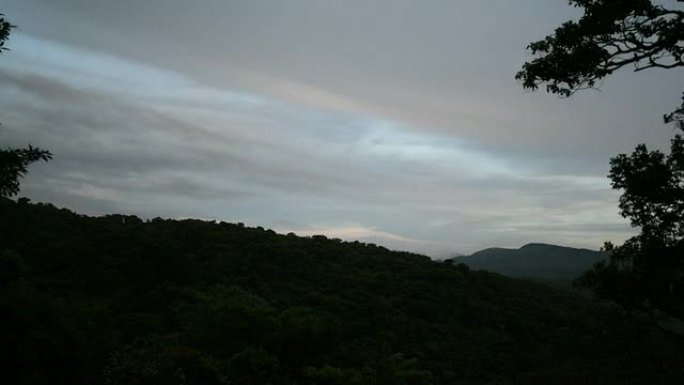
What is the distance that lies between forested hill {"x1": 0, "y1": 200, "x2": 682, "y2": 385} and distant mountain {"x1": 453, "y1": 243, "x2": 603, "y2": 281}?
98797 millimetres

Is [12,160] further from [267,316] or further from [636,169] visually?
[636,169]

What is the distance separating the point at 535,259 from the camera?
13588 centimetres

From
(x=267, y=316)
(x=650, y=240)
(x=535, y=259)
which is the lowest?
(x=267, y=316)

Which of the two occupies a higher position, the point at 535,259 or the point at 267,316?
the point at 535,259

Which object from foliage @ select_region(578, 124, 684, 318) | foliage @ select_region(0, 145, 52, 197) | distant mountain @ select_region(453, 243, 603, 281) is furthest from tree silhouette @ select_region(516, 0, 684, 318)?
distant mountain @ select_region(453, 243, 603, 281)

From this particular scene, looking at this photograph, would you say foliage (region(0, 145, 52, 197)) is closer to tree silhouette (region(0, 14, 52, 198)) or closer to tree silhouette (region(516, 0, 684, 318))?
tree silhouette (region(0, 14, 52, 198))

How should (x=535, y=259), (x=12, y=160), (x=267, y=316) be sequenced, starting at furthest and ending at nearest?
(x=535, y=259), (x=267, y=316), (x=12, y=160)

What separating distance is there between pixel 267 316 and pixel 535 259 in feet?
436

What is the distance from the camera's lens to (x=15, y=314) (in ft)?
30.9

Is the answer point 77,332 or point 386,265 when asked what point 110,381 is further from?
point 386,265

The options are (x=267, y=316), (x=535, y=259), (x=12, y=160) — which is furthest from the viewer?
(x=535, y=259)

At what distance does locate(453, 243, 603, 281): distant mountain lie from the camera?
122 metres

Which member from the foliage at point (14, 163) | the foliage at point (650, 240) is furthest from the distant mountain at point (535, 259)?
the foliage at point (14, 163)

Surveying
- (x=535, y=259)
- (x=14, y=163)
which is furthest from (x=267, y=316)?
(x=535, y=259)
